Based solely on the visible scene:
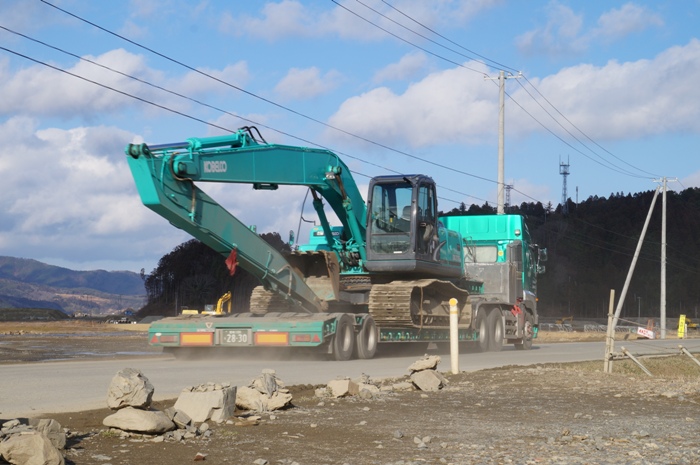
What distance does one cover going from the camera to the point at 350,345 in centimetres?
2088

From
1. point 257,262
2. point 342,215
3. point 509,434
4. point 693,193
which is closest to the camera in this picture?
point 509,434

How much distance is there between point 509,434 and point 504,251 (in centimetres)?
2118

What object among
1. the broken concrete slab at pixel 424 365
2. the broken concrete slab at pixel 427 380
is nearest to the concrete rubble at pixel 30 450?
the broken concrete slab at pixel 427 380

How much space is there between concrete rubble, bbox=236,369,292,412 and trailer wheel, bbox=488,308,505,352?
60.3 feet

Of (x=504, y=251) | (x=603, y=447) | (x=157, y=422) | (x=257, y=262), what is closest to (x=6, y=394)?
(x=157, y=422)

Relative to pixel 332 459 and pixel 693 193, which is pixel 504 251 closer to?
pixel 332 459

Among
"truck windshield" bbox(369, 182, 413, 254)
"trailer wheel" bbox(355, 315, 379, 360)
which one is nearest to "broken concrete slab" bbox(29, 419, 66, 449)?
"trailer wheel" bbox(355, 315, 379, 360)

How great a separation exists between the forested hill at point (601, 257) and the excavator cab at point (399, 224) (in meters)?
72.5

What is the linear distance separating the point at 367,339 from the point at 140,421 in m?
14.0

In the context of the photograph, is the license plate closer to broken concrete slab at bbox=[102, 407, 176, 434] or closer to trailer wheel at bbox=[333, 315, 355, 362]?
trailer wheel at bbox=[333, 315, 355, 362]

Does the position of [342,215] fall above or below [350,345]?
above

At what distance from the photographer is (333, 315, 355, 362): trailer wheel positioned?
20219 mm

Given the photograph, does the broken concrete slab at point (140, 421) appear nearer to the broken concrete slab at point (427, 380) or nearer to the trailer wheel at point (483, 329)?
the broken concrete slab at point (427, 380)

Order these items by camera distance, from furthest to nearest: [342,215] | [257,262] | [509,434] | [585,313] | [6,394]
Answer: [585,313] < [342,215] < [257,262] < [6,394] < [509,434]
